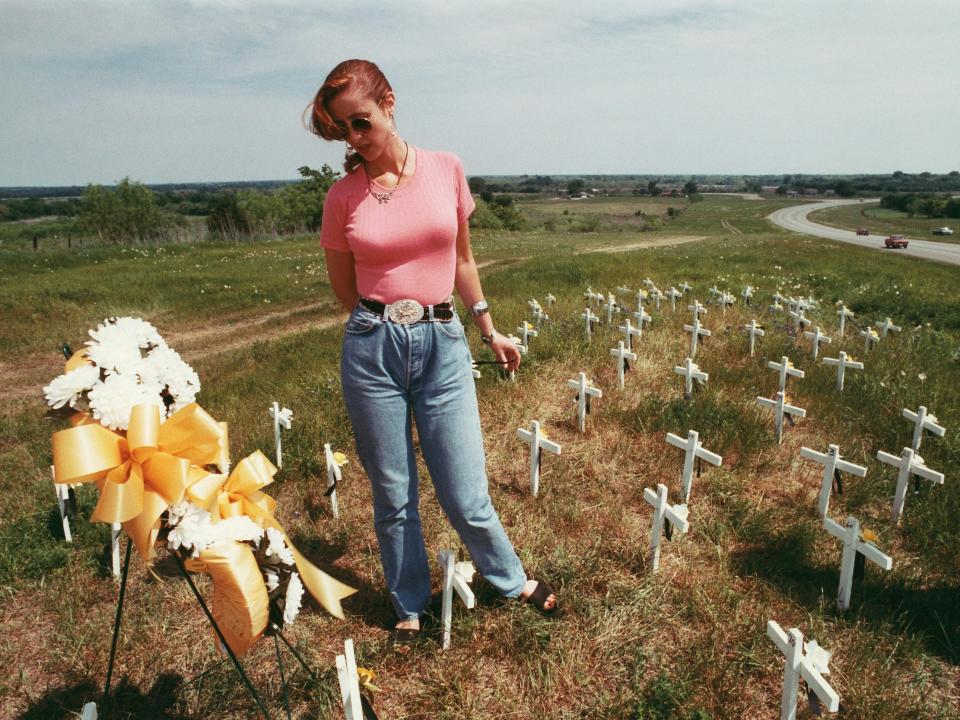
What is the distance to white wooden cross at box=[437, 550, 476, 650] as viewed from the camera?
102 inches

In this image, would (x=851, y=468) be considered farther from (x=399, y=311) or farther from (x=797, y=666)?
(x=399, y=311)

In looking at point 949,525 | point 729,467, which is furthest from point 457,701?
point 949,525

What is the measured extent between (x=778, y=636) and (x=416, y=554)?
4.82 ft

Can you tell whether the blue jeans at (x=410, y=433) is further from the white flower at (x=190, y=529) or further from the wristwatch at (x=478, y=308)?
the white flower at (x=190, y=529)

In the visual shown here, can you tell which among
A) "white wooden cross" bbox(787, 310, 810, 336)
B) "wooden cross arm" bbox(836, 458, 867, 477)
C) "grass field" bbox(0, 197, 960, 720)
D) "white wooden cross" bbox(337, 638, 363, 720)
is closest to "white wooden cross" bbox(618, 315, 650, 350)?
"grass field" bbox(0, 197, 960, 720)

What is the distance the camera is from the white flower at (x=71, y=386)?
1377 millimetres

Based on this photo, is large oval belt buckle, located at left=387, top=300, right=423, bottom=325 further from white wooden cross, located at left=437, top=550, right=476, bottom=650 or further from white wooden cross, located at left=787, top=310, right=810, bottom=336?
white wooden cross, located at left=787, top=310, right=810, bottom=336

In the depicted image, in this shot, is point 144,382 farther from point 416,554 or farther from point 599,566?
point 599,566

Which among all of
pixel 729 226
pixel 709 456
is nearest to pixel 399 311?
pixel 709 456

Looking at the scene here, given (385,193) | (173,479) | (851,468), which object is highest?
(385,193)

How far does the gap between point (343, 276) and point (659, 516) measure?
6.32 ft

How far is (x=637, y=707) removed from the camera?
2.31m

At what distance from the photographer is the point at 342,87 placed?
2.13 meters

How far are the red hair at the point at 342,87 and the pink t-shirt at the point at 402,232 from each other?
8.2 inches
